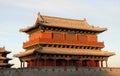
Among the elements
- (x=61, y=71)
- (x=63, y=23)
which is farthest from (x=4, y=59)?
(x=61, y=71)

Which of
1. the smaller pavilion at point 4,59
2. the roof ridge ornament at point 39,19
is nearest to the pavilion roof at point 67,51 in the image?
the roof ridge ornament at point 39,19

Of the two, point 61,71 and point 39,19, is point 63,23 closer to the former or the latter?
point 39,19

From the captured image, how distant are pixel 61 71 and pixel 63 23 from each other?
1110 cm

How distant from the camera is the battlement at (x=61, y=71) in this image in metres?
31.0

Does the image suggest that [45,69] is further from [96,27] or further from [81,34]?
[96,27]

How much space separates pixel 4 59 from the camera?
48.7 meters

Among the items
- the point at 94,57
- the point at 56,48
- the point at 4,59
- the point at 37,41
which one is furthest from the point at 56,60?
the point at 4,59

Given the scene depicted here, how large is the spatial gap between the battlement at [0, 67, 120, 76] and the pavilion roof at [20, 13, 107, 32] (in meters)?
8.10

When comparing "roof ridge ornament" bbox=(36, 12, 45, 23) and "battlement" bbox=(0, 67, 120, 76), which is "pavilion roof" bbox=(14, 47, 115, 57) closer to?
"battlement" bbox=(0, 67, 120, 76)

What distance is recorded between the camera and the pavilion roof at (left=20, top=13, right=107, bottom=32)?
37.8 m

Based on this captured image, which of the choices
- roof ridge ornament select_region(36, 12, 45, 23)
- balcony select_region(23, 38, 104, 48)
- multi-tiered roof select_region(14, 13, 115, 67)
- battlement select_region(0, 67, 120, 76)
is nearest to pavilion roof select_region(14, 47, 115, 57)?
multi-tiered roof select_region(14, 13, 115, 67)

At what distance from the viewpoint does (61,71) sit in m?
32.0

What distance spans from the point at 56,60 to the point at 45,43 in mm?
3422

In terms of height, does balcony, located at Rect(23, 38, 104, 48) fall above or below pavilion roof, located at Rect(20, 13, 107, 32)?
below
